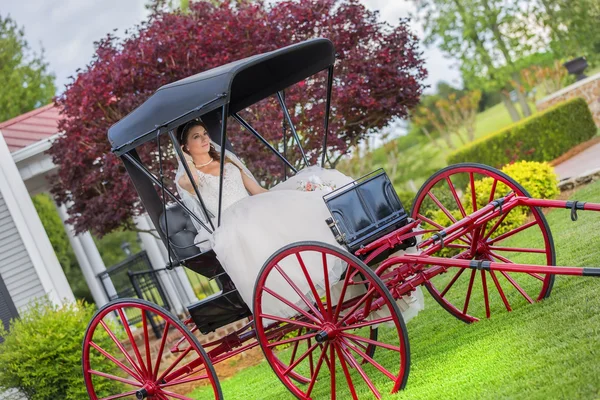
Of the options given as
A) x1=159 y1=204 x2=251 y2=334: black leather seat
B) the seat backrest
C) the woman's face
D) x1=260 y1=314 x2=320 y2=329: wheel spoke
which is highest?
the woman's face

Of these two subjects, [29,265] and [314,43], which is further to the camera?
[29,265]

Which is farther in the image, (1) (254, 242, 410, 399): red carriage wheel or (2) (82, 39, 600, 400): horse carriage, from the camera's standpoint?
(2) (82, 39, 600, 400): horse carriage

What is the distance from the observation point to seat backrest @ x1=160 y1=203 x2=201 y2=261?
245 inches

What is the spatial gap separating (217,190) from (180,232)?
45 cm

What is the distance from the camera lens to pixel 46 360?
27.0ft

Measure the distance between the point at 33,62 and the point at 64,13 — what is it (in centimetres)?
1533

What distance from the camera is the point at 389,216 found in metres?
5.54

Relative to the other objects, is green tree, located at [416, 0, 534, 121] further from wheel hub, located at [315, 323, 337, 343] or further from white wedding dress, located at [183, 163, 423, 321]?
wheel hub, located at [315, 323, 337, 343]

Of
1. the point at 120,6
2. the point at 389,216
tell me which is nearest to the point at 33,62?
the point at 120,6

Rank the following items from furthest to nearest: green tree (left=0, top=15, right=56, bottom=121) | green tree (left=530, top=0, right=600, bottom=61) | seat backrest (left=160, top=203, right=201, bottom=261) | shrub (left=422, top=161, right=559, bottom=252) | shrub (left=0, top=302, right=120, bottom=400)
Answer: green tree (left=0, top=15, right=56, bottom=121), green tree (left=530, top=0, right=600, bottom=61), shrub (left=422, top=161, right=559, bottom=252), shrub (left=0, top=302, right=120, bottom=400), seat backrest (left=160, top=203, right=201, bottom=261)

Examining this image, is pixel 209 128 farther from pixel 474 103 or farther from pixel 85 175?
pixel 474 103

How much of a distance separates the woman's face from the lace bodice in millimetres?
180

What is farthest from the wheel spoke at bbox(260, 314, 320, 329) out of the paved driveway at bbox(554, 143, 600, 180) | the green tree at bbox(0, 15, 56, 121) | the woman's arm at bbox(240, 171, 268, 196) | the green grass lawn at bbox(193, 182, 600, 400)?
the green tree at bbox(0, 15, 56, 121)

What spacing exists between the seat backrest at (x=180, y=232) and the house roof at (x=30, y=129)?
7.74m
